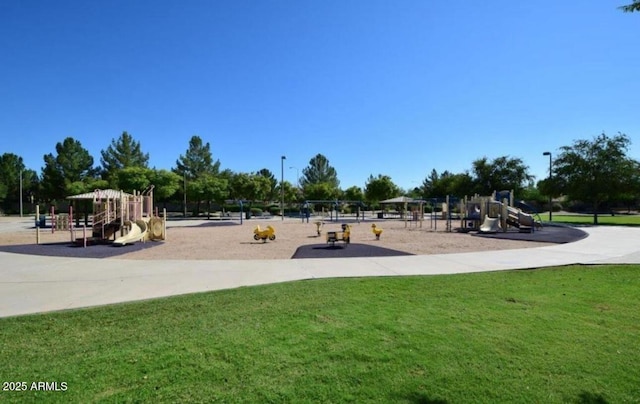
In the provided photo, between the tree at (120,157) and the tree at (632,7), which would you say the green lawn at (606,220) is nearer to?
the tree at (632,7)

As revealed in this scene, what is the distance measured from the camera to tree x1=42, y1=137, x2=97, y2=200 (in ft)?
235

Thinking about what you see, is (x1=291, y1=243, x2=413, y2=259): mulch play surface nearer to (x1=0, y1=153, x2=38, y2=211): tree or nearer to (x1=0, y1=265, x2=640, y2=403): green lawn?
(x1=0, y1=265, x2=640, y2=403): green lawn

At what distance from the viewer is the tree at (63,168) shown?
71.6 m

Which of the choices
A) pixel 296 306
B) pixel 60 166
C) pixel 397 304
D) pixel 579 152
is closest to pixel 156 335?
pixel 296 306

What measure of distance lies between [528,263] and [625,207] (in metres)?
88.3

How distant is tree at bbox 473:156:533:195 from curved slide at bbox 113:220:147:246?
147 feet

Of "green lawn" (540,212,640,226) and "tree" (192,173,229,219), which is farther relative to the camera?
"tree" (192,173,229,219)

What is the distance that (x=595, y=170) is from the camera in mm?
37750

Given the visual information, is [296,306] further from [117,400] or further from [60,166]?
[60,166]

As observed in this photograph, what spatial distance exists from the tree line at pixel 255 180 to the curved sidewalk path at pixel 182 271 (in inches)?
1142

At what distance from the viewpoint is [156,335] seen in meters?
4.83

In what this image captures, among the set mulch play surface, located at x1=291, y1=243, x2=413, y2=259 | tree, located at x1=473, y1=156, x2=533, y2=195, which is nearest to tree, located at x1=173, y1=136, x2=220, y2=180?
tree, located at x1=473, y1=156, x2=533, y2=195

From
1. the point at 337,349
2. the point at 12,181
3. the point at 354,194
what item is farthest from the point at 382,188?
the point at 12,181

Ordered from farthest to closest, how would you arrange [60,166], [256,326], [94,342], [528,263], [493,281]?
[60,166]
[528,263]
[493,281]
[256,326]
[94,342]
